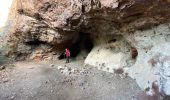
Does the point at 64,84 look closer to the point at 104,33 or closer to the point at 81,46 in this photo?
the point at 104,33

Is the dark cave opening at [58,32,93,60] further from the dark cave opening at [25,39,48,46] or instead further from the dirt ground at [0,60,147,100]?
the dirt ground at [0,60,147,100]

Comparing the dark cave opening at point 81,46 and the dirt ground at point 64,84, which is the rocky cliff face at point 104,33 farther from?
the dirt ground at point 64,84

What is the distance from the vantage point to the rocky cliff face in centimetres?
549

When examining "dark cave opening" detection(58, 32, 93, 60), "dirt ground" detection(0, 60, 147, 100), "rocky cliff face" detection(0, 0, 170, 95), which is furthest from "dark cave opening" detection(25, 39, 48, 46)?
"dirt ground" detection(0, 60, 147, 100)

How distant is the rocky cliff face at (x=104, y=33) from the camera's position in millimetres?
5492

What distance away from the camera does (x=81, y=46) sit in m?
8.51

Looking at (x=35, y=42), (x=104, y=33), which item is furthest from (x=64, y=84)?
(x=35, y=42)

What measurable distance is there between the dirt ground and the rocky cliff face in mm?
381

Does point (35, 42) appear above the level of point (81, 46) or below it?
above

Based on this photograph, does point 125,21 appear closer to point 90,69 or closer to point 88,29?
point 88,29

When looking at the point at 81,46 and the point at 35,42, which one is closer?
the point at 35,42

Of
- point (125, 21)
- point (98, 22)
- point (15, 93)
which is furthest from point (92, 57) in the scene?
point (15, 93)

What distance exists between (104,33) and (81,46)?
1.65 meters

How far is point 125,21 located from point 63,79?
2.11 metres
